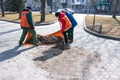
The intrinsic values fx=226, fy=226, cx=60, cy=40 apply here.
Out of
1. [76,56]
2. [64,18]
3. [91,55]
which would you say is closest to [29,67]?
[76,56]

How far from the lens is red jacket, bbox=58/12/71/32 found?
955 centimetres

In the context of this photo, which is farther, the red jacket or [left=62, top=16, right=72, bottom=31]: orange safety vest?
[left=62, top=16, right=72, bottom=31]: orange safety vest

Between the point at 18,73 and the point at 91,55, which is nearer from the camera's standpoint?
the point at 18,73

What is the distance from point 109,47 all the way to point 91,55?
1.78 m

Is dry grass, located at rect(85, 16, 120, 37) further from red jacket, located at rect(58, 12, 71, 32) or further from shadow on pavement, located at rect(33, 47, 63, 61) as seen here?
shadow on pavement, located at rect(33, 47, 63, 61)

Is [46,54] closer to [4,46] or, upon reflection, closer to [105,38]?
[4,46]

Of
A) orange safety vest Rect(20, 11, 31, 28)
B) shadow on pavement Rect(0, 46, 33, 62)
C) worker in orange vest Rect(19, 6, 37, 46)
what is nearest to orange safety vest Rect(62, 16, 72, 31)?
worker in orange vest Rect(19, 6, 37, 46)

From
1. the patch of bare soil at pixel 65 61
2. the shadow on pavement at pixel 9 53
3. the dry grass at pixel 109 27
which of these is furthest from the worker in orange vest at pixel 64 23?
the dry grass at pixel 109 27

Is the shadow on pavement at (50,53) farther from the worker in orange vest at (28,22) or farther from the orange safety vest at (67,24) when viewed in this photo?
the worker in orange vest at (28,22)

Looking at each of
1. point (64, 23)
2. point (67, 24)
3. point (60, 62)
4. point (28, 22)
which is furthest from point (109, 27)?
point (60, 62)

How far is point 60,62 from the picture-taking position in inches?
294

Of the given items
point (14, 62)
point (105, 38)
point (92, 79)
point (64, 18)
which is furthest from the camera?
point (105, 38)

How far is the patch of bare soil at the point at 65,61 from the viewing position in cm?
633

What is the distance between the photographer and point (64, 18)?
9586 mm
